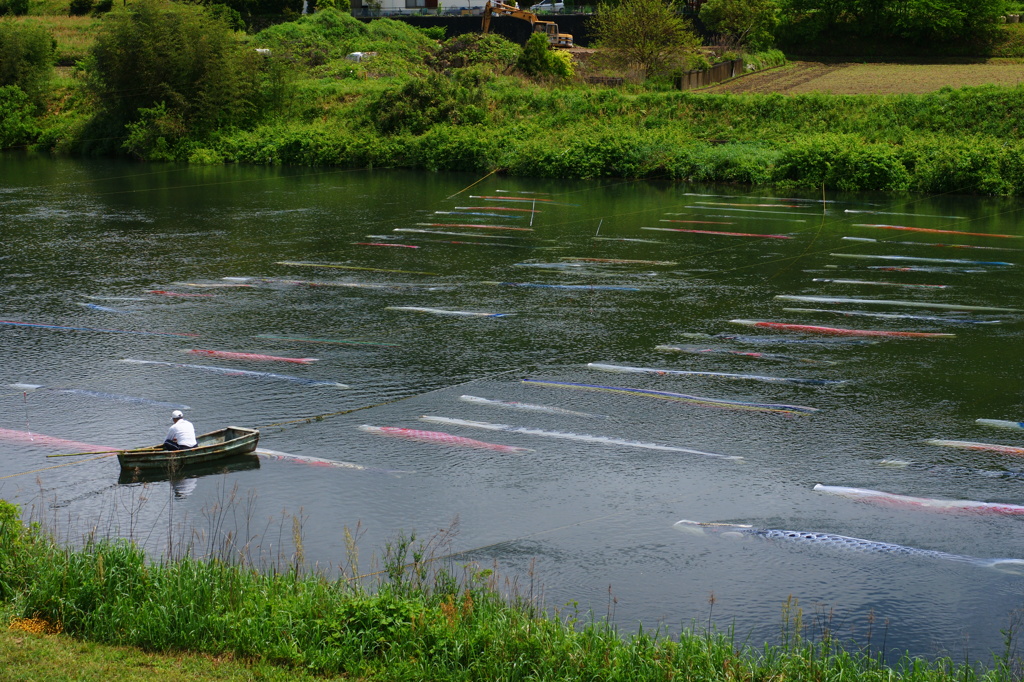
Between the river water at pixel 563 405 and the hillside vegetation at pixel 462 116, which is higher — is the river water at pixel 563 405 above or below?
below

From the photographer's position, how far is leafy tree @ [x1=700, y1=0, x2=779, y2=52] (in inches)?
3061

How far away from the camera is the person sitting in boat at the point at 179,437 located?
15.9 meters

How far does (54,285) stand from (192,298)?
4422mm

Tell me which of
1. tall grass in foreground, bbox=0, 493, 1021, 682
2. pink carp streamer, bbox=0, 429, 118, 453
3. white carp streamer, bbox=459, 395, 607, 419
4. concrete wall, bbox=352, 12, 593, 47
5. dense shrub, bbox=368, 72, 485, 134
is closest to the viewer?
tall grass in foreground, bbox=0, 493, 1021, 682

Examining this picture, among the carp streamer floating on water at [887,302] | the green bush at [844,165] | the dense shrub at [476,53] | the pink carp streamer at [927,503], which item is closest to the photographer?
the pink carp streamer at [927,503]

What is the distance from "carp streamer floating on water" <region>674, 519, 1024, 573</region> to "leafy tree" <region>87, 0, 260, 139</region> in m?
57.0

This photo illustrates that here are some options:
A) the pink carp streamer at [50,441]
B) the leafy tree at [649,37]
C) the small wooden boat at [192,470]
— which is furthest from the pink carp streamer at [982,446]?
the leafy tree at [649,37]

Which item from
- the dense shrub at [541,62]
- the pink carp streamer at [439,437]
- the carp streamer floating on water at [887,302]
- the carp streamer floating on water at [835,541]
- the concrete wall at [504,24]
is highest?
the concrete wall at [504,24]

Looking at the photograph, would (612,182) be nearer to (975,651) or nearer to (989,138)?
(989,138)

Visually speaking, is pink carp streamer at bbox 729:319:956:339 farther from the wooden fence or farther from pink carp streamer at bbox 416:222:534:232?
the wooden fence

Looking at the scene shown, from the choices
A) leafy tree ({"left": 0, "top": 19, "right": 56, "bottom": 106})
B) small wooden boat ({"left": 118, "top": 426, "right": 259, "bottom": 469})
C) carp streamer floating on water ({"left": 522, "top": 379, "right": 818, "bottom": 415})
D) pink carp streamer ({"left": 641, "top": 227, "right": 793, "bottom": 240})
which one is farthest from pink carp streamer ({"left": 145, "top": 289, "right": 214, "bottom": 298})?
leafy tree ({"left": 0, "top": 19, "right": 56, "bottom": 106})

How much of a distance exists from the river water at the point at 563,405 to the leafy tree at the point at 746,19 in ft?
142

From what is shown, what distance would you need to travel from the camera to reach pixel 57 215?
41531 mm

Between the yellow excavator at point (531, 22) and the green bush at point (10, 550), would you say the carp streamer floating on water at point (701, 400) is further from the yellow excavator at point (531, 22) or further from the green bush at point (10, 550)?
the yellow excavator at point (531, 22)
